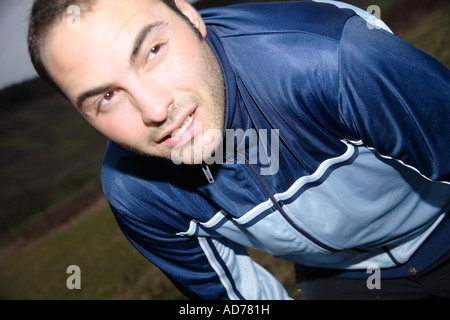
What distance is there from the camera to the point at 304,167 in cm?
114

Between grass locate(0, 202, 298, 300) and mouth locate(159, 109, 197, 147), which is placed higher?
mouth locate(159, 109, 197, 147)

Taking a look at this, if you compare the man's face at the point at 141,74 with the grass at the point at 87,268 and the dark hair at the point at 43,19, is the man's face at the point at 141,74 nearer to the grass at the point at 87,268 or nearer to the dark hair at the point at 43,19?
the dark hair at the point at 43,19

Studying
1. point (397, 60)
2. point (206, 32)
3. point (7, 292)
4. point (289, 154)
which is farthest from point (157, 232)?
point (7, 292)

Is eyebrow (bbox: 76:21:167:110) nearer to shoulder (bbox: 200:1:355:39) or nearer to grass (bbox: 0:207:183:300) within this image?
shoulder (bbox: 200:1:355:39)

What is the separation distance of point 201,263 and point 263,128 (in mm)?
619

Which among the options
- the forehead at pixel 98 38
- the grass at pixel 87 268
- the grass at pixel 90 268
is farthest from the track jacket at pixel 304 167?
the grass at pixel 87 268

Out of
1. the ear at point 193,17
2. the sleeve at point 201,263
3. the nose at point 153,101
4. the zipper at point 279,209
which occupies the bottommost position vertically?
the sleeve at point 201,263

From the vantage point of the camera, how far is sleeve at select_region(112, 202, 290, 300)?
4.56 feet

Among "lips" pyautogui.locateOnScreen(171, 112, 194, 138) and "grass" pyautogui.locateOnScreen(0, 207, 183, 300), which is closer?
"lips" pyautogui.locateOnScreen(171, 112, 194, 138)

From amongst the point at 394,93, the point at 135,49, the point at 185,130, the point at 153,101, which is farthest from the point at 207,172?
the point at 394,93

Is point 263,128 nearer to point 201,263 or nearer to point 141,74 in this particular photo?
point 141,74

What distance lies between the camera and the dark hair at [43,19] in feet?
3.15

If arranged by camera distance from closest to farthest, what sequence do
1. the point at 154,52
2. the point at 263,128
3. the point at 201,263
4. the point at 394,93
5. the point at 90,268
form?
the point at 394,93
the point at 154,52
the point at 263,128
the point at 201,263
the point at 90,268

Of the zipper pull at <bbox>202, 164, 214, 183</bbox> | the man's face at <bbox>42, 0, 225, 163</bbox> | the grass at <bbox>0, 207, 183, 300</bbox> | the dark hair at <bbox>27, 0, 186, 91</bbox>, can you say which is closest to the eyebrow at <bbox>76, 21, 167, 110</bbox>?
the man's face at <bbox>42, 0, 225, 163</bbox>
